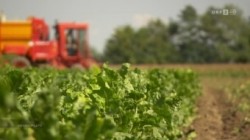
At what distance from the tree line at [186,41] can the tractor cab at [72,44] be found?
5490 centimetres

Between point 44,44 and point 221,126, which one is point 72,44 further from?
point 221,126

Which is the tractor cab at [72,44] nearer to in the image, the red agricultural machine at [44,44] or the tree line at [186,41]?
the red agricultural machine at [44,44]

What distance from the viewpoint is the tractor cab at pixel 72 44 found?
2542cm

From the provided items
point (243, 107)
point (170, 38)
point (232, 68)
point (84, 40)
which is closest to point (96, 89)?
point (243, 107)

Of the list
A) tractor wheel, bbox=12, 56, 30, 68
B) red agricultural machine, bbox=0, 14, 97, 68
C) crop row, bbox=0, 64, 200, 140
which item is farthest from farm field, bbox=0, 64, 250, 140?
red agricultural machine, bbox=0, 14, 97, 68

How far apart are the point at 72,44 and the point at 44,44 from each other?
51.3 inches

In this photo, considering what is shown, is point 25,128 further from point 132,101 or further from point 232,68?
point 232,68

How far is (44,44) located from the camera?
2547 centimetres

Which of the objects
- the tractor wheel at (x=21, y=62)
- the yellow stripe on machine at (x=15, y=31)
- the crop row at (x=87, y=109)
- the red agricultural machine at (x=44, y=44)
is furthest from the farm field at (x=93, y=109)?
the yellow stripe on machine at (x=15, y=31)

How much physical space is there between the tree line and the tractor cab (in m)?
54.9

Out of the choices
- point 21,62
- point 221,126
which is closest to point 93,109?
point 221,126

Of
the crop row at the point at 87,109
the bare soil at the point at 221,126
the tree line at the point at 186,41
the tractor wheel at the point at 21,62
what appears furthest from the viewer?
the tree line at the point at 186,41

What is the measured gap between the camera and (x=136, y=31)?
94.3 metres

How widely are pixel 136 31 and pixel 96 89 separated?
8926cm
